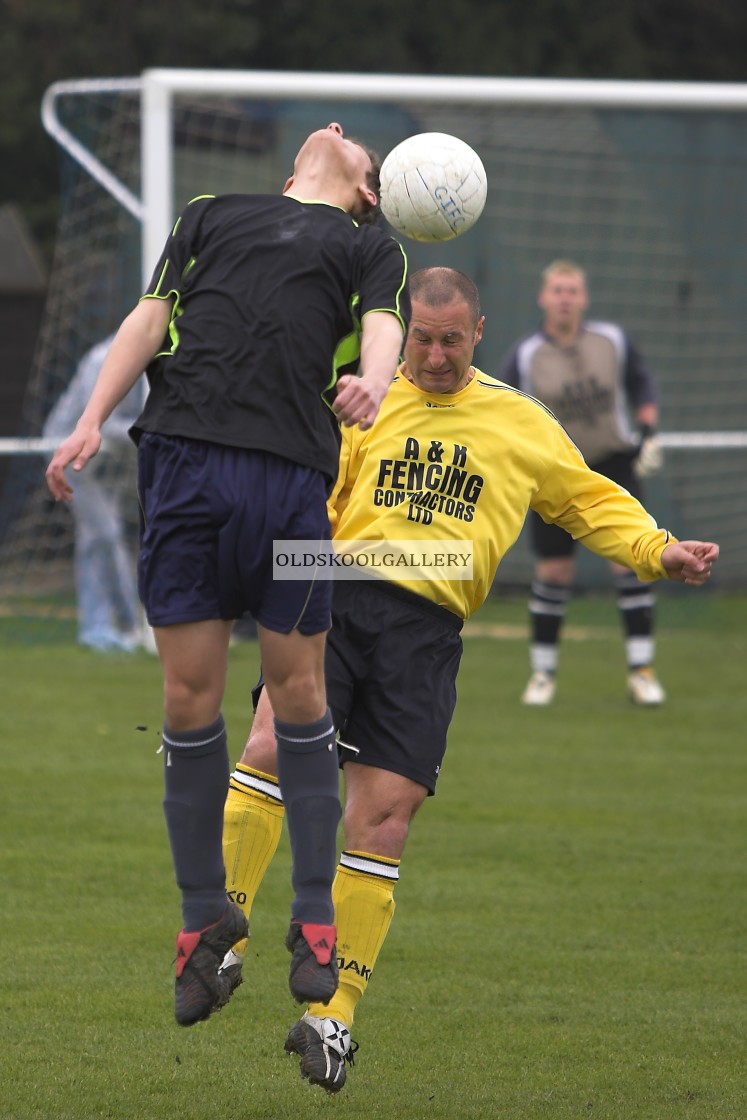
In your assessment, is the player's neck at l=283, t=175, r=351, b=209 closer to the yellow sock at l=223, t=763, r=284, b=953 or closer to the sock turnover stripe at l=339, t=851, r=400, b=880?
the yellow sock at l=223, t=763, r=284, b=953

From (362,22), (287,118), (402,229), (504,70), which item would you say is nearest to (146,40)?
(362,22)

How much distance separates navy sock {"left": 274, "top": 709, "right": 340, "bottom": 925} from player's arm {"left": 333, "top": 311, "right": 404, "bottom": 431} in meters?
0.81

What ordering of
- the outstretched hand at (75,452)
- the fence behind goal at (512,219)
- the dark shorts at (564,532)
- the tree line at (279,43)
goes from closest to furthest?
1. the outstretched hand at (75,452)
2. the dark shorts at (564,532)
3. the fence behind goal at (512,219)
4. the tree line at (279,43)

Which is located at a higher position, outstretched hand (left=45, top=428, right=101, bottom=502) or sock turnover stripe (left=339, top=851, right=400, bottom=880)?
Answer: outstretched hand (left=45, top=428, right=101, bottom=502)

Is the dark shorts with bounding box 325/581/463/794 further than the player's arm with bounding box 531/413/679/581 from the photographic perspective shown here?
No

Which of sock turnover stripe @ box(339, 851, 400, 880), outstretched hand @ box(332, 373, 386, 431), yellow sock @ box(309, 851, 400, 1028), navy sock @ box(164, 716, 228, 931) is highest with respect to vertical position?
outstretched hand @ box(332, 373, 386, 431)

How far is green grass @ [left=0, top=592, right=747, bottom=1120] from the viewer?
4.49 metres

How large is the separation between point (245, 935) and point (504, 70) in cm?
1837

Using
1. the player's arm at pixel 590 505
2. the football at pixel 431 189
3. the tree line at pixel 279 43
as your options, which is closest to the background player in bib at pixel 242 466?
the football at pixel 431 189

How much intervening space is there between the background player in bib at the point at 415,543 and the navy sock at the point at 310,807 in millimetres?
461

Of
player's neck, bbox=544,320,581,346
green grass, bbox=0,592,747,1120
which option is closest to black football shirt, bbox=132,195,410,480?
green grass, bbox=0,592,747,1120

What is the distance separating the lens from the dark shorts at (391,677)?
462 cm

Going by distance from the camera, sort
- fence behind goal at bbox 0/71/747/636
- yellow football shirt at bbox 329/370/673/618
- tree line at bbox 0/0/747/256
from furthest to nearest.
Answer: tree line at bbox 0/0/747/256 < fence behind goal at bbox 0/71/747/636 < yellow football shirt at bbox 329/370/673/618

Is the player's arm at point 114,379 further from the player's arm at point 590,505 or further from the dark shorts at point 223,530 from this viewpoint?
the player's arm at point 590,505
